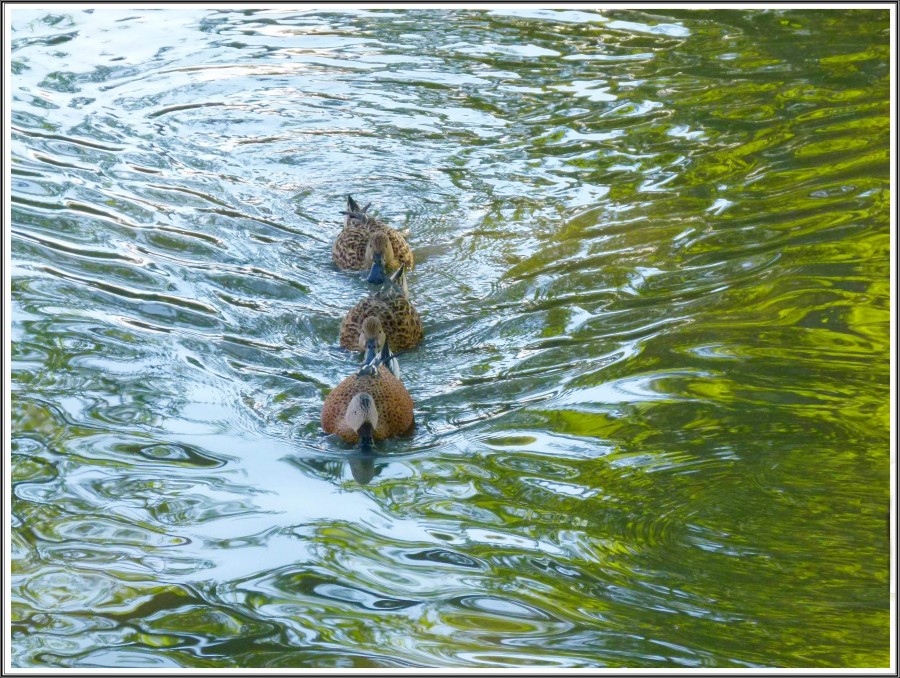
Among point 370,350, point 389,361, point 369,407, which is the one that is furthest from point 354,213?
point 369,407

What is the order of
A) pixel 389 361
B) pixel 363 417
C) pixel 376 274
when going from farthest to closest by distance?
1. pixel 376 274
2. pixel 389 361
3. pixel 363 417

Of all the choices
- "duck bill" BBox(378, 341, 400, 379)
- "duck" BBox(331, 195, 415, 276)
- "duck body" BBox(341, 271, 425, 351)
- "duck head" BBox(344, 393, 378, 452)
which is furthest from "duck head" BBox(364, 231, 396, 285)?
"duck head" BBox(344, 393, 378, 452)

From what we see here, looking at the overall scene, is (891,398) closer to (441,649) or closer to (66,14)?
(441,649)

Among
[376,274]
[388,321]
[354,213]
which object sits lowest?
[388,321]

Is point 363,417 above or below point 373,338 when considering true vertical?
below

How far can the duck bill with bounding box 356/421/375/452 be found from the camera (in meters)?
6.53

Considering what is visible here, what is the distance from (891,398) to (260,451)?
387 cm

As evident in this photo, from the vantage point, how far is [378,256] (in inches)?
348

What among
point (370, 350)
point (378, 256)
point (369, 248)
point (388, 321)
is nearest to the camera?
point (370, 350)

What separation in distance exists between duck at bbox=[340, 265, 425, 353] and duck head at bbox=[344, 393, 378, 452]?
126 cm

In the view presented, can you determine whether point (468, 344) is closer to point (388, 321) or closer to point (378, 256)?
point (388, 321)

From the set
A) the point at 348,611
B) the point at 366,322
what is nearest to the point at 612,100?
the point at 366,322

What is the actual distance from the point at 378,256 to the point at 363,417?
2560 millimetres

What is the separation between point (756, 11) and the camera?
47.9ft
